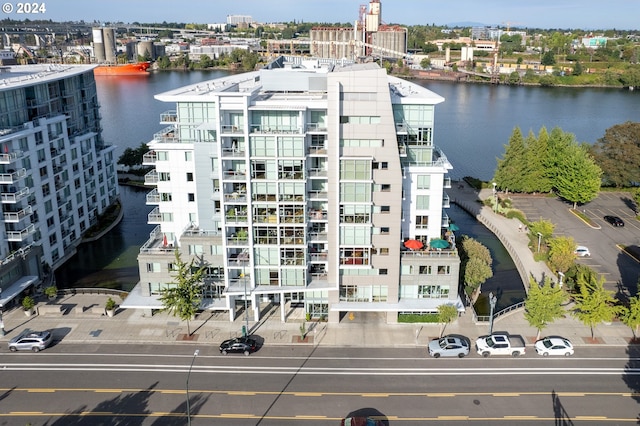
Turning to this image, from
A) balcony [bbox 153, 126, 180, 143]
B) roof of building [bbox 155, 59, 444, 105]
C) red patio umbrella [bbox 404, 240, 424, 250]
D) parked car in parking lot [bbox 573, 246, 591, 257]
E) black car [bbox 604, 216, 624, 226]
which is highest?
roof of building [bbox 155, 59, 444, 105]

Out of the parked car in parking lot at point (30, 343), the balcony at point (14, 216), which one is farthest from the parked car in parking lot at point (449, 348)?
the balcony at point (14, 216)

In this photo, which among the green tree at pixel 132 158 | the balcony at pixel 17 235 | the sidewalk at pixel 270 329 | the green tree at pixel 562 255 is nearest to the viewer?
the sidewalk at pixel 270 329

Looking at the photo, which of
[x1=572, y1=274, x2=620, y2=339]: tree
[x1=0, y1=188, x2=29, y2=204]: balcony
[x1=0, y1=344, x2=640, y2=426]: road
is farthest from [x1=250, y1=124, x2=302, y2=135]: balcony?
[x1=572, y1=274, x2=620, y2=339]: tree

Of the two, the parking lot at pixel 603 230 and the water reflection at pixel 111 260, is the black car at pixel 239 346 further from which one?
the parking lot at pixel 603 230

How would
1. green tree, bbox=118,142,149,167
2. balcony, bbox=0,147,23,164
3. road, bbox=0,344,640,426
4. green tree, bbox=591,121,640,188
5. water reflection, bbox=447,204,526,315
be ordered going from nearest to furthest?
1. road, bbox=0,344,640,426
2. balcony, bbox=0,147,23,164
3. water reflection, bbox=447,204,526,315
4. green tree, bbox=591,121,640,188
5. green tree, bbox=118,142,149,167

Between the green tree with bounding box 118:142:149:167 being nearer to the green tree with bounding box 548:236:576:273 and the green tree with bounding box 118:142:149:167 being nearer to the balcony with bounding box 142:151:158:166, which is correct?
the balcony with bounding box 142:151:158:166

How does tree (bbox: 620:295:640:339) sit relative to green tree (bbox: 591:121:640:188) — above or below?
below
